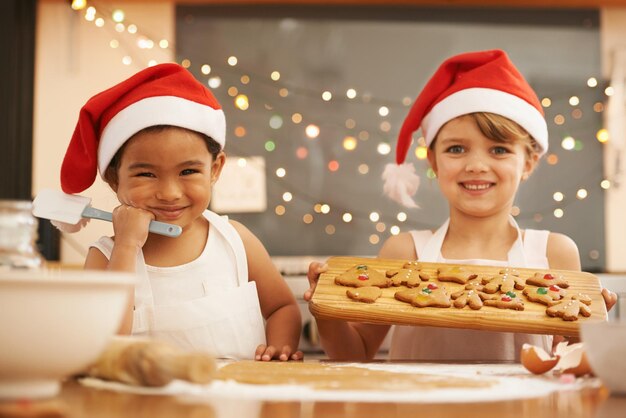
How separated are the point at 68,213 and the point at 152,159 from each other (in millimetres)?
163

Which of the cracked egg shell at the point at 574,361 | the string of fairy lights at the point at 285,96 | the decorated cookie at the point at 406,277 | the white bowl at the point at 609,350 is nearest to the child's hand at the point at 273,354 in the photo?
the decorated cookie at the point at 406,277

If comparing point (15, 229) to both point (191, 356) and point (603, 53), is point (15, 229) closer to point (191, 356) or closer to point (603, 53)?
point (191, 356)

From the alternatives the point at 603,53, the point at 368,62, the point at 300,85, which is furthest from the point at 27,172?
the point at 603,53

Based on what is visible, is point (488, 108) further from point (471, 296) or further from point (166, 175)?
point (166, 175)

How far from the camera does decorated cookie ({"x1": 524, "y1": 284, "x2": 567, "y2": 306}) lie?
116 cm

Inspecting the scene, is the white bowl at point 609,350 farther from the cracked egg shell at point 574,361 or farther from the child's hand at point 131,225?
the child's hand at point 131,225

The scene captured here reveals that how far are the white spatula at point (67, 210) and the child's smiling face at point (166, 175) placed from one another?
1.9 inches

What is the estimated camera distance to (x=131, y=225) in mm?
1314

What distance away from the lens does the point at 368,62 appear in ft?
9.64

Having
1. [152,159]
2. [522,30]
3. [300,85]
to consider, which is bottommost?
[152,159]

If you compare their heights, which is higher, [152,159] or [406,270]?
[152,159]

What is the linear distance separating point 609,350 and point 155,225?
795mm

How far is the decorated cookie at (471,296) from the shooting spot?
114cm

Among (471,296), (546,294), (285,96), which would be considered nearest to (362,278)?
(471,296)
